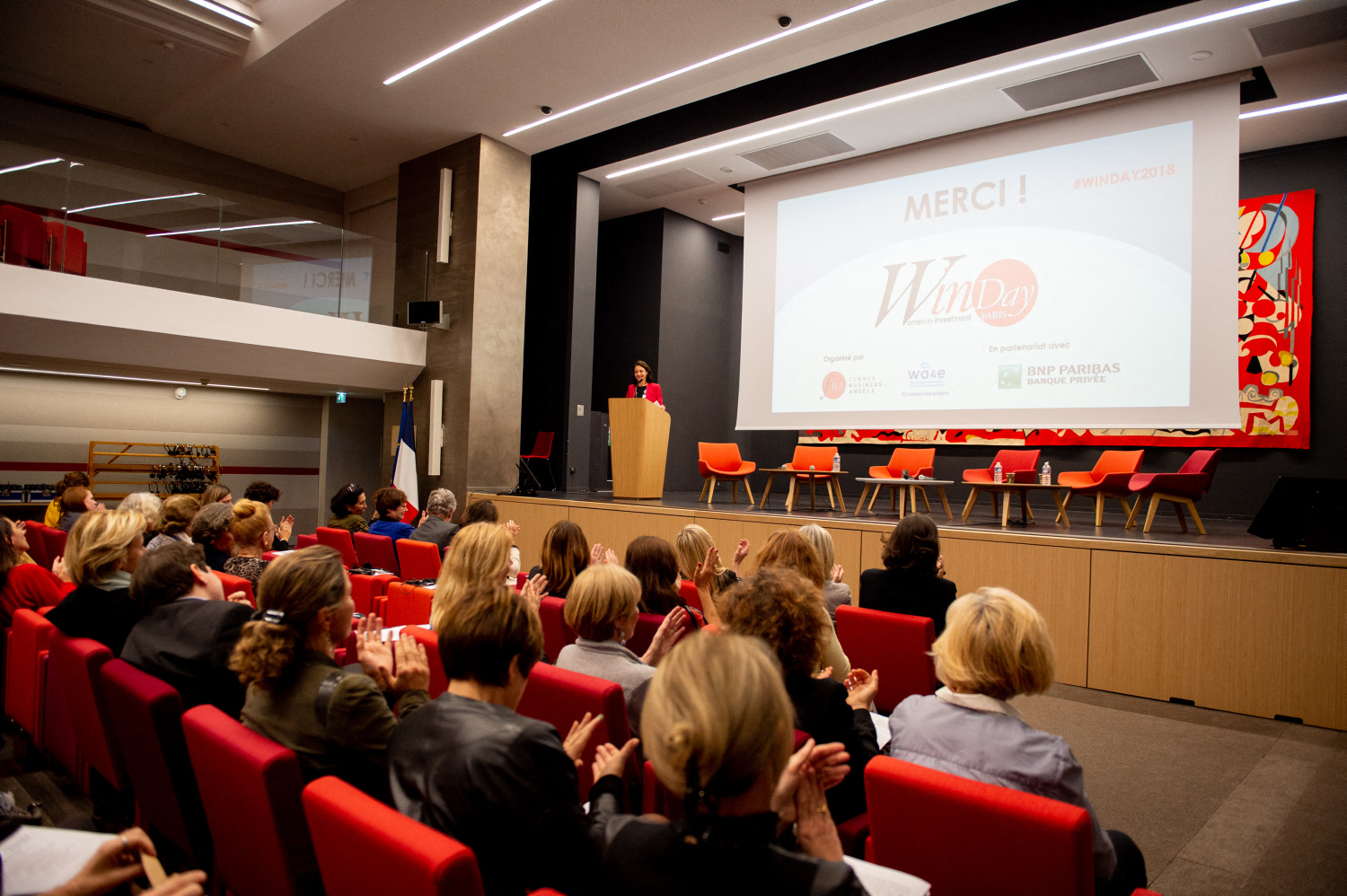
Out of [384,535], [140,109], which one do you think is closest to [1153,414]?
[384,535]

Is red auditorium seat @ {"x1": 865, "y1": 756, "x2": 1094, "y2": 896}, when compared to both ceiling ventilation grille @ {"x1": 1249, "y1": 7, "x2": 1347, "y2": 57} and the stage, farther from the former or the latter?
ceiling ventilation grille @ {"x1": 1249, "y1": 7, "x2": 1347, "y2": 57}

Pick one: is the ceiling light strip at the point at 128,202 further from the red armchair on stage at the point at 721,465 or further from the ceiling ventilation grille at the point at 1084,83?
the ceiling ventilation grille at the point at 1084,83

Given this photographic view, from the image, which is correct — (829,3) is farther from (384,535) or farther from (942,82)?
(384,535)

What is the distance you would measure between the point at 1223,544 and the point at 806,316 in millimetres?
5050

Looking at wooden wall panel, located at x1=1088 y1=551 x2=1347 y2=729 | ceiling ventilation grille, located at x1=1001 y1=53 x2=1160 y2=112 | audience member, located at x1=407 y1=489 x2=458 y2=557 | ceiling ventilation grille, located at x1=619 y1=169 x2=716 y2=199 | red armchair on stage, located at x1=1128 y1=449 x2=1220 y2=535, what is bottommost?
wooden wall panel, located at x1=1088 y1=551 x2=1347 y2=729

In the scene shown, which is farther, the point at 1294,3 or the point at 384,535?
the point at 1294,3

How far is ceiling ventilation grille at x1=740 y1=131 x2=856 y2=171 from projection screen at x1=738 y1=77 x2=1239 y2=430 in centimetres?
20

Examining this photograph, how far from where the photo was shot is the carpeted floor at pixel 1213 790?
8.33ft

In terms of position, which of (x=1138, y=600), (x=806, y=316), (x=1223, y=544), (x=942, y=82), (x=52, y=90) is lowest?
(x=1138, y=600)

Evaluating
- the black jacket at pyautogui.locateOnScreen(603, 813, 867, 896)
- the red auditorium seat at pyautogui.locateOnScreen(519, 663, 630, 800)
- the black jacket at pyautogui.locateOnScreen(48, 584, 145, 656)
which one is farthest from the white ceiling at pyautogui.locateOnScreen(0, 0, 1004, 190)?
the black jacket at pyautogui.locateOnScreen(603, 813, 867, 896)

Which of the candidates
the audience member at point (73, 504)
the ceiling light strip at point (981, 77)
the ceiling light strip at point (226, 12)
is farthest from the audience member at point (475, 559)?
the ceiling light strip at point (226, 12)

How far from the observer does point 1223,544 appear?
15.2ft

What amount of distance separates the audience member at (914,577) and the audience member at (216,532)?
3161 millimetres

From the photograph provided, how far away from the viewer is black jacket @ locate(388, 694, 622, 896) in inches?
50.8
